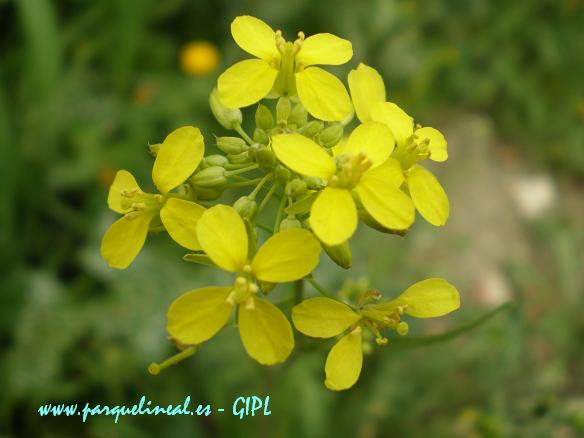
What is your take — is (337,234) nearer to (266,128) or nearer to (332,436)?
(266,128)

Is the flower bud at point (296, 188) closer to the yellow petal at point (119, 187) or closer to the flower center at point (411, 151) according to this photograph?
the flower center at point (411, 151)

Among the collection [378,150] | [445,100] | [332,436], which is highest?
[445,100]

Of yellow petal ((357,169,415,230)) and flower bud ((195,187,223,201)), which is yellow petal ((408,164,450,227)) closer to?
yellow petal ((357,169,415,230))

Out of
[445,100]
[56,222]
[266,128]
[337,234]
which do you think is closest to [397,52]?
[445,100]

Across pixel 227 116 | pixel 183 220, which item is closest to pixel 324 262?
pixel 227 116

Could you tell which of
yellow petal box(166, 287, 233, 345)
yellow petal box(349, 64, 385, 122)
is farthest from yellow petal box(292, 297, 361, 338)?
yellow petal box(349, 64, 385, 122)

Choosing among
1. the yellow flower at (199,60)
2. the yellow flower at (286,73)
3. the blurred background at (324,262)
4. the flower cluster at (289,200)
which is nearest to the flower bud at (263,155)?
the flower cluster at (289,200)

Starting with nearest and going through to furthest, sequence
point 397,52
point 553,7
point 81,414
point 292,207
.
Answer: point 292,207
point 81,414
point 397,52
point 553,7
